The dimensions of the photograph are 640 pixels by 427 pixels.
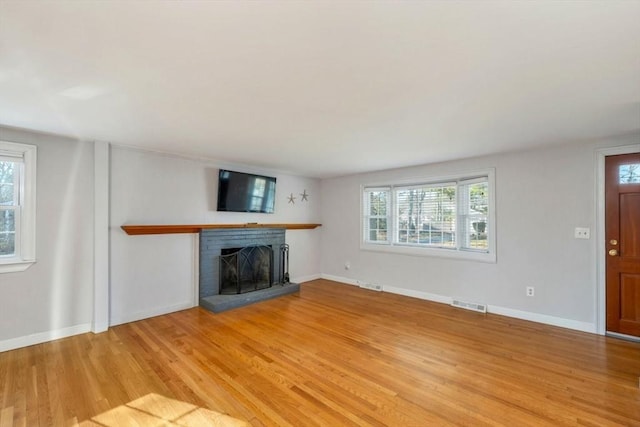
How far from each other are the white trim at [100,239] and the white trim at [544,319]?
16.5 ft

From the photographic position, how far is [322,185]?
21.3 feet

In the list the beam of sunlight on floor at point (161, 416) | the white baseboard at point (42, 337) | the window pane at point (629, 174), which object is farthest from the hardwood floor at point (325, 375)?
the window pane at point (629, 174)

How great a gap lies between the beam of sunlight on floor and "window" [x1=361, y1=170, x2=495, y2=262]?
12.5ft

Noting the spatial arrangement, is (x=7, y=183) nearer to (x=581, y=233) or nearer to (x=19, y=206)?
(x=19, y=206)

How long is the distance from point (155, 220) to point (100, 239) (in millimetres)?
676

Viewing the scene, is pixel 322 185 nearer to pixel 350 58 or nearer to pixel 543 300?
pixel 543 300

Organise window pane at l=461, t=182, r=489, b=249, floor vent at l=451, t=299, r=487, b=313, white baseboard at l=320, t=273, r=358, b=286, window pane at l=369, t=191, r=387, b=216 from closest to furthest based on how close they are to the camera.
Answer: floor vent at l=451, t=299, r=487, b=313 < window pane at l=461, t=182, r=489, b=249 < window pane at l=369, t=191, r=387, b=216 < white baseboard at l=320, t=273, r=358, b=286

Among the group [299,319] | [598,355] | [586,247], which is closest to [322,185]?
[299,319]

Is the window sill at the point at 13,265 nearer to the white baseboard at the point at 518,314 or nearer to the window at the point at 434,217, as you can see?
the window at the point at 434,217

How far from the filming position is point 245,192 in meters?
4.94

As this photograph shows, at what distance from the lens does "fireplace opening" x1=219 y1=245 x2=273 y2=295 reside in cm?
473

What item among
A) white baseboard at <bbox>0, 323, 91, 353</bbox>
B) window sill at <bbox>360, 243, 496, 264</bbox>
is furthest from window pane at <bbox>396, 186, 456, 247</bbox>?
white baseboard at <bbox>0, 323, 91, 353</bbox>

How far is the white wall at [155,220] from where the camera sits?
368cm

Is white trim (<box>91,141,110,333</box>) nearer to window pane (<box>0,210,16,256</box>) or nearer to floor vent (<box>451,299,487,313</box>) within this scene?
window pane (<box>0,210,16,256</box>)
